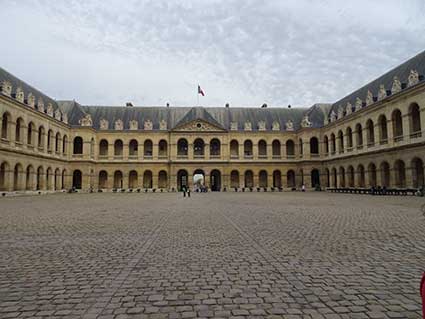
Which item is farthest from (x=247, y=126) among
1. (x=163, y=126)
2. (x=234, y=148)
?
(x=163, y=126)

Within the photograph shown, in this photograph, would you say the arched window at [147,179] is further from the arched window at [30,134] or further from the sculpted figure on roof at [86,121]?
the arched window at [30,134]

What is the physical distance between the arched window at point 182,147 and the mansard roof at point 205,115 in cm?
299

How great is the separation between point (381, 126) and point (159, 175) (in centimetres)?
3413

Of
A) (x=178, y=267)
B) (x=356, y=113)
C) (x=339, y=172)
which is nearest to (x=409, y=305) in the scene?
(x=178, y=267)

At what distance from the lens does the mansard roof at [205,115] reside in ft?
172

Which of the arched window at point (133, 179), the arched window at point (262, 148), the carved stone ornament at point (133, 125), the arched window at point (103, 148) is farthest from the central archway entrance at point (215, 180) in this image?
the arched window at point (103, 148)

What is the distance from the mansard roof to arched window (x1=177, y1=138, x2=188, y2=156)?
2994 mm

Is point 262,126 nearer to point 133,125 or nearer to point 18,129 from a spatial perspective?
point 133,125

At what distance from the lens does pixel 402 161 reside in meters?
30.6

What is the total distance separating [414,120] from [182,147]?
113ft

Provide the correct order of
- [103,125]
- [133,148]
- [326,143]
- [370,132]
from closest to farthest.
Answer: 1. [370,132]
2. [326,143]
3. [103,125]
4. [133,148]

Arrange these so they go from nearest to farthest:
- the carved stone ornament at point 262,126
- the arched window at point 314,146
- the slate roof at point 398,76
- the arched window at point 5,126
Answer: the slate roof at point 398,76 < the arched window at point 5,126 < the arched window at point 314,146 < the carved stone ornament at point 262,126

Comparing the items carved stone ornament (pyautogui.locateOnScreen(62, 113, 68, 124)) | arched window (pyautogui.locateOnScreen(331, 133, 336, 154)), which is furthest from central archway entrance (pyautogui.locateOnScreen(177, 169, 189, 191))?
arched window (pyautogui.locateOnScreen(331, 133, 336, 154))

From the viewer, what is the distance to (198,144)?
177ft
